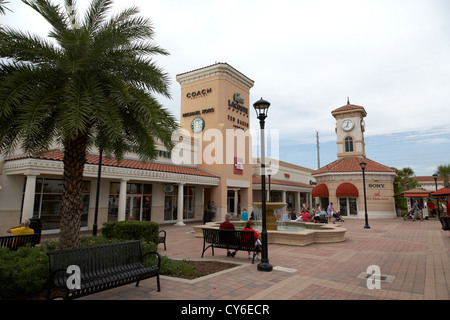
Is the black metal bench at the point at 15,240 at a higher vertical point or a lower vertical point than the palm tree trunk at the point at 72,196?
lower

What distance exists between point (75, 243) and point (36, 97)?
377cm

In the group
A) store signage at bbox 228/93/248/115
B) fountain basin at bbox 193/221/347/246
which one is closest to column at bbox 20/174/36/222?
fountain basin at bbox 193/221/347/246

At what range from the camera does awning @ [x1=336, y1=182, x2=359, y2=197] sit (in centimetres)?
2984

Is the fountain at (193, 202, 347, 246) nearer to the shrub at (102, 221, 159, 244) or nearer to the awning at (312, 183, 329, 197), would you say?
the shrub at (102, 221, 159, 244)

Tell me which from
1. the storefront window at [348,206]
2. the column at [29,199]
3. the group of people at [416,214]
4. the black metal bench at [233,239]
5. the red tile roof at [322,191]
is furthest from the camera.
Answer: the red tile roof at [322,191]

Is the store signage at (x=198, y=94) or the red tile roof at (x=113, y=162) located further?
the store signage at (x=198, y=94)

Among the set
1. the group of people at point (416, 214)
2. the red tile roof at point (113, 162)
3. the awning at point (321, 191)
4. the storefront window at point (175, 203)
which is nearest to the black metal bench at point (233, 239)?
the red tile roof at point (113, 162)

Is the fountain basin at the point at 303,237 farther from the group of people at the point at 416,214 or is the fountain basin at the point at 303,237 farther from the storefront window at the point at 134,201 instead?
the group of people at the point at 416,214

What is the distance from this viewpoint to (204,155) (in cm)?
2698

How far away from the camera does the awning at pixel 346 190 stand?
97.9 feet

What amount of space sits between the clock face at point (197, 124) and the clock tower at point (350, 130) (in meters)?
18.8

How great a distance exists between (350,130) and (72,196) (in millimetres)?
34473

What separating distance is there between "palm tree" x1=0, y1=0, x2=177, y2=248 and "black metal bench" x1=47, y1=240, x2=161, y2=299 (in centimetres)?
237

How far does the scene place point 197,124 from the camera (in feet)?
91.1
